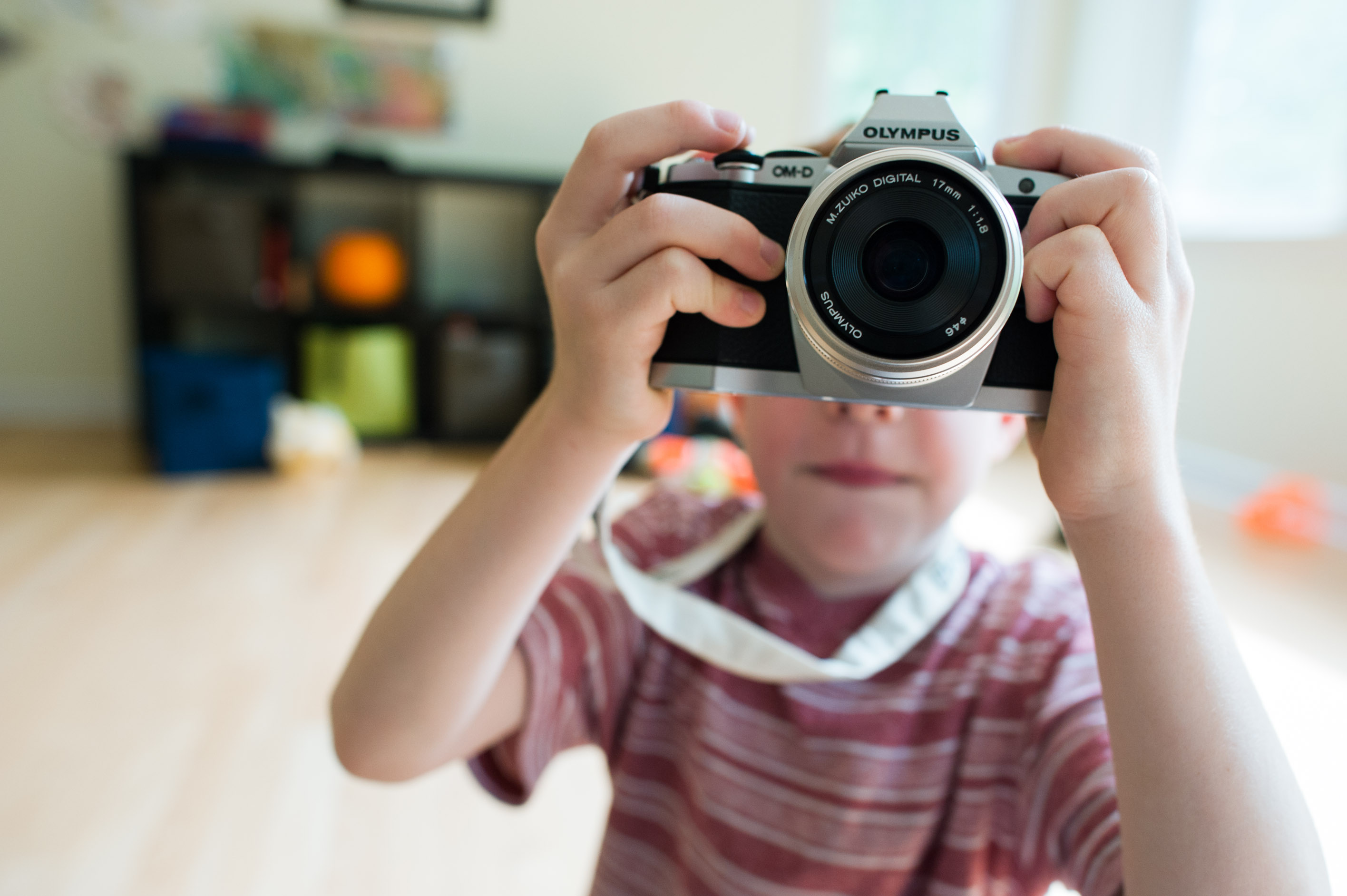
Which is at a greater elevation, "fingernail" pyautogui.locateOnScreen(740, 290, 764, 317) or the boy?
"fingernail" pyautogui.locateOnScreen(740, 290, 764, 317)

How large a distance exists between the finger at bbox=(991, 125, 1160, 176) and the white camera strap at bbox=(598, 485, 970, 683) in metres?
0.25

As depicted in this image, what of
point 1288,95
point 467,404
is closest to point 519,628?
point 467,404

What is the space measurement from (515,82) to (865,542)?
299 centimetres

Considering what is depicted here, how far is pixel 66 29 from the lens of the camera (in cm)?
285

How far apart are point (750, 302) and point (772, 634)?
26 cm

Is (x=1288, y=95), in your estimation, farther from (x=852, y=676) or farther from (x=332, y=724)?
(x=332, y=724)

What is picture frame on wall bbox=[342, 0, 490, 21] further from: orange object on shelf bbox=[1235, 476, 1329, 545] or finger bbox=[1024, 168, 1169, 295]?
finger bbox=[1024, 168, 1169, 295]

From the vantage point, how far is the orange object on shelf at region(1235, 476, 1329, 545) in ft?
7.18

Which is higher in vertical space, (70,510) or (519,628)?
(519,628)

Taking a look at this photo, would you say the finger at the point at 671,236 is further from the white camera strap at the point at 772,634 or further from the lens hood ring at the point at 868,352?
the white camera strap at the point at 772,634

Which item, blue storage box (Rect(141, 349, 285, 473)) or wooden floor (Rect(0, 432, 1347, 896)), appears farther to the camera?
blue storage box (Rect(141, 349, 285, 473))

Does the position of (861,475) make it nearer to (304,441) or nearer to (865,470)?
(865,470)

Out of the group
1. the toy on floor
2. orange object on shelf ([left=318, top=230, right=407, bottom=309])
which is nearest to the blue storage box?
the toy on floor

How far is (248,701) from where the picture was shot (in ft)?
4.50
